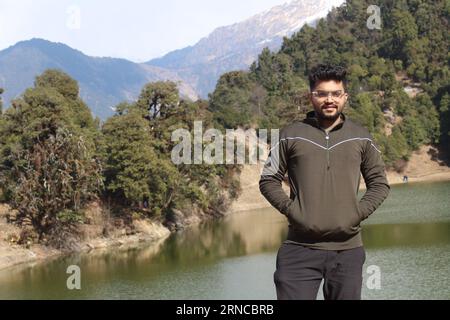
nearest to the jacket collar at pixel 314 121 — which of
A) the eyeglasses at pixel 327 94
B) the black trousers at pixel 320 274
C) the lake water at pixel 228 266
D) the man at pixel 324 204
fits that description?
the man at pixel 324 204

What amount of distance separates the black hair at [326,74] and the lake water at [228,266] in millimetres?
13966

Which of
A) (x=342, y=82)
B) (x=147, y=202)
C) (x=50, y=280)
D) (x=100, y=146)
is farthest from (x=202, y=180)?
(x=342, y=82)

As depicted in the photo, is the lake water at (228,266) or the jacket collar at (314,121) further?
the lake water at (228,266)

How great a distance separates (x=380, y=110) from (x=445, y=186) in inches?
737

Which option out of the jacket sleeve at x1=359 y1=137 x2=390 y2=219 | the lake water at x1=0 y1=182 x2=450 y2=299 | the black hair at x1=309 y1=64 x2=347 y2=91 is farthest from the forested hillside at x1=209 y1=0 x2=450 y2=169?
the jacket sleeve at x1=359 y1=137 x2=390 y2=219

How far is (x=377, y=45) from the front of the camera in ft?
276

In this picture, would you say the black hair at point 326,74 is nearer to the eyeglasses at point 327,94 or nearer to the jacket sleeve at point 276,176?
the eyeglasses at point 327,94

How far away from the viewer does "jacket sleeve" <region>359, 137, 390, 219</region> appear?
5.12 meters

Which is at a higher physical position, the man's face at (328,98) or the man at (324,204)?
the man's face at (328,98)

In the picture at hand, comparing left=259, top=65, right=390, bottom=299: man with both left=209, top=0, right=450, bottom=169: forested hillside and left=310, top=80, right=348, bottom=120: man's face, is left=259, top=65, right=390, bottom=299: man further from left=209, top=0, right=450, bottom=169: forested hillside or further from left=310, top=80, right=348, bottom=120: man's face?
left=209, top=0, right=450, bottom=169: forested hillside

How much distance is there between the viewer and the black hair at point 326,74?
5250 mm

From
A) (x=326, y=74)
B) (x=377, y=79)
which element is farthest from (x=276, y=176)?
(x=377, y=79)

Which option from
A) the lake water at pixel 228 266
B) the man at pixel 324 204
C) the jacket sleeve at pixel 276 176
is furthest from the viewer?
the lake water at pixel 228 266
